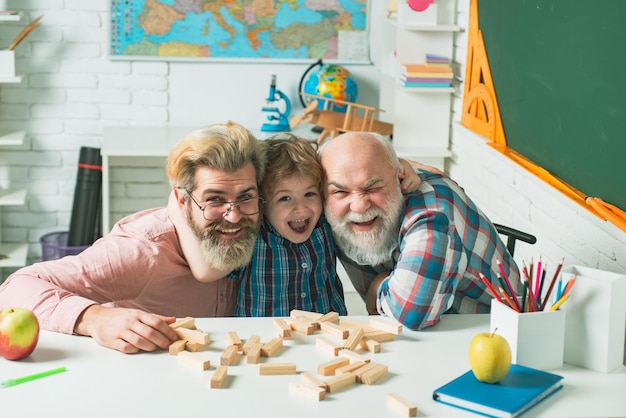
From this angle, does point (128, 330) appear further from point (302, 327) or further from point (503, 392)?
point (503, 392)

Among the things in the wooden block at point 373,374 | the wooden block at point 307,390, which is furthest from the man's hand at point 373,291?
the wooden block at point 307,390

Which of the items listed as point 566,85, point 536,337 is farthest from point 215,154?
point 566,85

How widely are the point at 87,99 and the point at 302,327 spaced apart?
11.3ft

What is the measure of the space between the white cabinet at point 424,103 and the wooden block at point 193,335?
260cm

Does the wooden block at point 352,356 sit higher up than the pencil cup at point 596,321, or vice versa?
the pencil cup at point 596,321

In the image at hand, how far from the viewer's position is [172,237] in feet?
8.47

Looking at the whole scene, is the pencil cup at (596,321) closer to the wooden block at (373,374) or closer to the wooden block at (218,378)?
the wooden block at (373,374)

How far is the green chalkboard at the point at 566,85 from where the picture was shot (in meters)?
2.64

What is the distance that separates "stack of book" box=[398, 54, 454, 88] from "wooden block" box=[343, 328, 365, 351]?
2.58m

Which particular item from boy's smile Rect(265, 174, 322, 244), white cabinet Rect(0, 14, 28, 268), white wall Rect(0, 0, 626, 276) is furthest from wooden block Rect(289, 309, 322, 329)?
white wall Rect(0, 0, 626, 276)

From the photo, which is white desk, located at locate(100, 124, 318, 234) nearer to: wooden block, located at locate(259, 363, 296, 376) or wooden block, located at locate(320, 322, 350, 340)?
wooden block, located at locate(320, 322, 350, 340)

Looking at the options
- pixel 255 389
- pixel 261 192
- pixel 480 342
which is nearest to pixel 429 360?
pixel 480 342

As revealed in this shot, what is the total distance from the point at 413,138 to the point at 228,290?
2.27m

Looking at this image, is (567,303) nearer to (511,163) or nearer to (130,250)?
(130,250)
